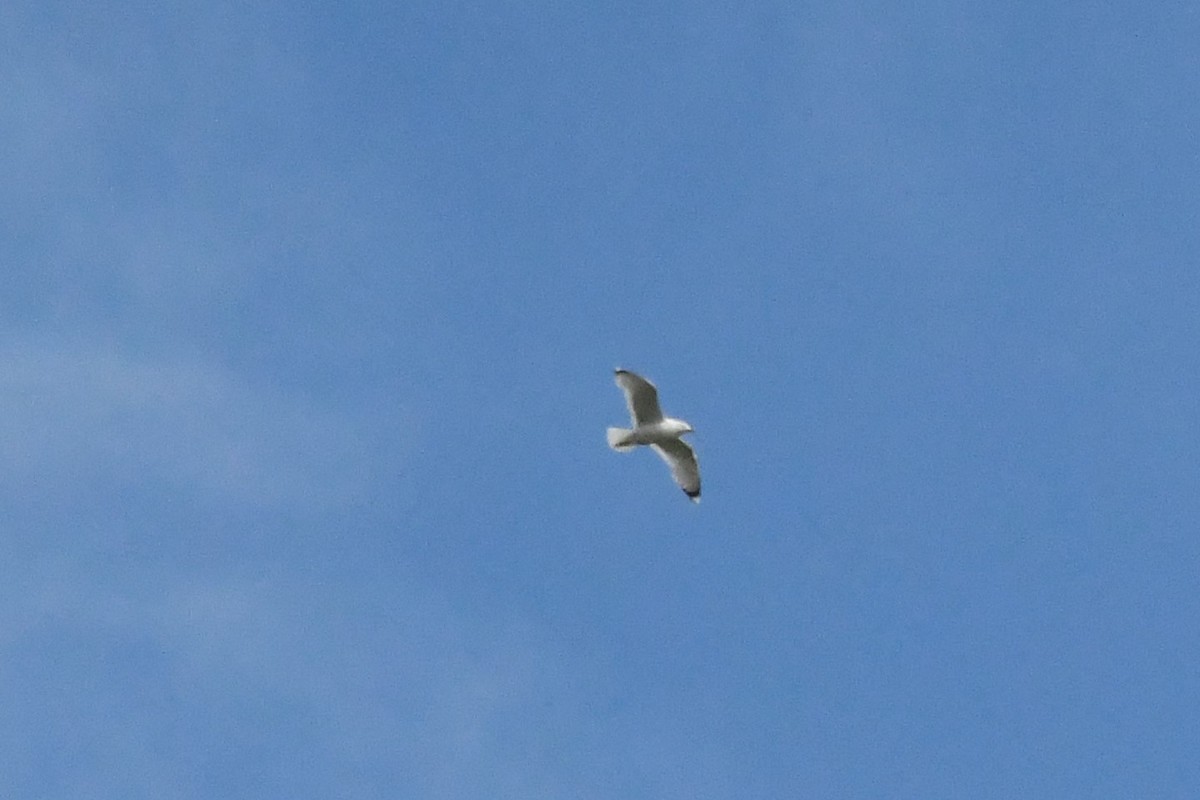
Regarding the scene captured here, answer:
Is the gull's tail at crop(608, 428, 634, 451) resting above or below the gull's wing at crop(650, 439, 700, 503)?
below

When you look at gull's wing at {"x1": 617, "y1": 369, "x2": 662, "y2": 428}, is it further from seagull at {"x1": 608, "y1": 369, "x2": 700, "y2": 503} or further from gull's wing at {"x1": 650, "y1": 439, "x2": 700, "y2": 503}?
gull's wing at {"x1": 650, "y1": 439, "x2": 700, "y2": 503}

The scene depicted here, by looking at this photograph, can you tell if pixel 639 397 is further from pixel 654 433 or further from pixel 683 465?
pixel 683 465

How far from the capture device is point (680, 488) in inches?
1753

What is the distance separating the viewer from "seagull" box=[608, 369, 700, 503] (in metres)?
42.0


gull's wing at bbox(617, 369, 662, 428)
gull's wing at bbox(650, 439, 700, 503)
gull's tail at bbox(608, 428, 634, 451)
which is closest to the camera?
gull's wing at bbox(617, 369, 662, 428)

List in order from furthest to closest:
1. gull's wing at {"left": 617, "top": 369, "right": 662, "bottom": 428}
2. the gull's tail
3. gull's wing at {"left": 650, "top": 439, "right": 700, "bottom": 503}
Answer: gull's wing at {"left": 650, "top": 439, "right": 700, "bottom": 503} < the gull's tail < gull's wing at {"left": 617, "top": 369, "right": 662, "bottom": 428}

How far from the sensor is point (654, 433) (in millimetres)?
42781

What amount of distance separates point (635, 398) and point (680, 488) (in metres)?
2.92

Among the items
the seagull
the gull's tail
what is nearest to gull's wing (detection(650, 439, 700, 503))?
the seagull

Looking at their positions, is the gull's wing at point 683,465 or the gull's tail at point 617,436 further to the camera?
the gull's wing at point 683,465

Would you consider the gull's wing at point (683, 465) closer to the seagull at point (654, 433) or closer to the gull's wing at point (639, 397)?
the seagull at point (654, 433)

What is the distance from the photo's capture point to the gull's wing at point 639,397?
41781mm

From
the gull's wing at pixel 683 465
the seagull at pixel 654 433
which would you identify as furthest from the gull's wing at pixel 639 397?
the gull's wing at pixel 683 465

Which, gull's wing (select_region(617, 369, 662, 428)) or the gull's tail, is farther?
the gull's tail
